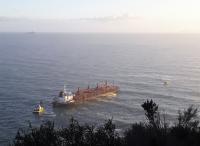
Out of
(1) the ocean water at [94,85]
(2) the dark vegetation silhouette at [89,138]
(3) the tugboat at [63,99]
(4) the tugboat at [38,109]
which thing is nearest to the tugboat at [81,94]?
(3) the tugboat at [63,99]

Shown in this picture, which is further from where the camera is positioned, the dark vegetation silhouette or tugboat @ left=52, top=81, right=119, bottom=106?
tugboat @ left=52, top=81, right=119, bottom=106

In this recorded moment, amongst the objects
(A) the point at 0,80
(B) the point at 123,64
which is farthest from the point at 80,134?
(B) the point at 123,64

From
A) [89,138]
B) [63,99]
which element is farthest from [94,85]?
[89,138]

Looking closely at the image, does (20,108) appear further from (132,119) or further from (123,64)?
(123,64)

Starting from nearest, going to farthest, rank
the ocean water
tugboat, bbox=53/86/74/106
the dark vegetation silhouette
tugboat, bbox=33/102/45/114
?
the dark vegetation silhouette, the ocean water, tugboat, bbox=33/102/45/114, tugboat, bbox=53/86/74/106

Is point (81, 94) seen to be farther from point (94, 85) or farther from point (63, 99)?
point (94, 85)

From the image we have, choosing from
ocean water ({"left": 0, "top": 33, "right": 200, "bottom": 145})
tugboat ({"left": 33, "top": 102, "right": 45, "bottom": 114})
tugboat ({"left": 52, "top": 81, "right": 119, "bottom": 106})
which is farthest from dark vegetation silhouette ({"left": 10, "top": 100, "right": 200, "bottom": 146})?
tugboat ({"left": 52, "top": 81, "right": 119, "bottom": 106})

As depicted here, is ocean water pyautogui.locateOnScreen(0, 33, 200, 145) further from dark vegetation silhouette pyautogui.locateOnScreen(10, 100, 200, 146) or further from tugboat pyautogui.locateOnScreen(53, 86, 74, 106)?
dark vegetation silhouette pyautogui.locateOnScreen(10, 100, 200, 146)

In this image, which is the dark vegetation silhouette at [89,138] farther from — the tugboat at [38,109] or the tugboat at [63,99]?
the tugboat at [63,99]

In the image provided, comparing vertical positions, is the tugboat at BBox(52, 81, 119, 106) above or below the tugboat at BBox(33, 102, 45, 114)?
above
